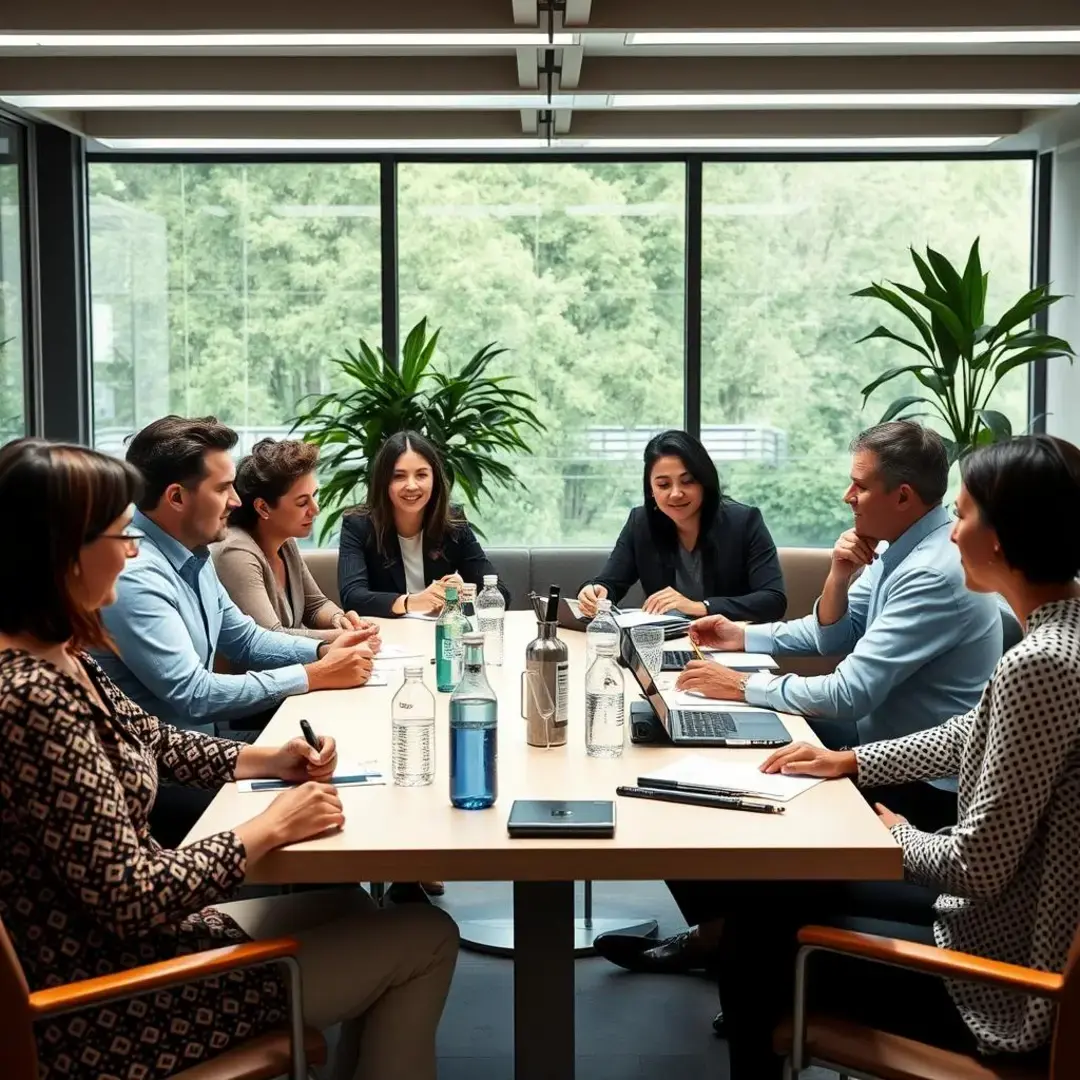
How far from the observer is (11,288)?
6.28 metres

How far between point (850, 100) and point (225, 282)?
3046 mm

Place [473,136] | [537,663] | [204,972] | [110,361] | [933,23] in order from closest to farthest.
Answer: [204,972] → [537,663] → [933,23] → [473,136] → [110,361]

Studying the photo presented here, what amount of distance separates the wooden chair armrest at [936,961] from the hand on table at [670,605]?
7.25 feet

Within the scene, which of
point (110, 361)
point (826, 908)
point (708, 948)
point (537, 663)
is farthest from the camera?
point (110, 361)

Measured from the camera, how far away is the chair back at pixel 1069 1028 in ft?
5.83

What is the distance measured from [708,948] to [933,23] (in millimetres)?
2962

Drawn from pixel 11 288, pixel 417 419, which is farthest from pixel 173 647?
pixel 11 288

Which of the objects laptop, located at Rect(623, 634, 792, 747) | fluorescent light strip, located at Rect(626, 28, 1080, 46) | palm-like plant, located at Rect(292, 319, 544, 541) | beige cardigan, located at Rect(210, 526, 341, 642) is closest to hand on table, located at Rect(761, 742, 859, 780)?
laptop, located at Rect(623, 634, 792, 747)

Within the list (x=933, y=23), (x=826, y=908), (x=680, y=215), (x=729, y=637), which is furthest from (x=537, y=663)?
(x=680, y=215)

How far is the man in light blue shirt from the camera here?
300cm

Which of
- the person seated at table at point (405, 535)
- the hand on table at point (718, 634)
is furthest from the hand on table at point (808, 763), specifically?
the person seated at table at point (405, 535)

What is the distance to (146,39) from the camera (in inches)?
179

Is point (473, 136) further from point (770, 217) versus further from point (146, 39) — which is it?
point (146, 39)

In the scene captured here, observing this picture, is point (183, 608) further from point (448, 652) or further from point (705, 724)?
point (705, 724)
